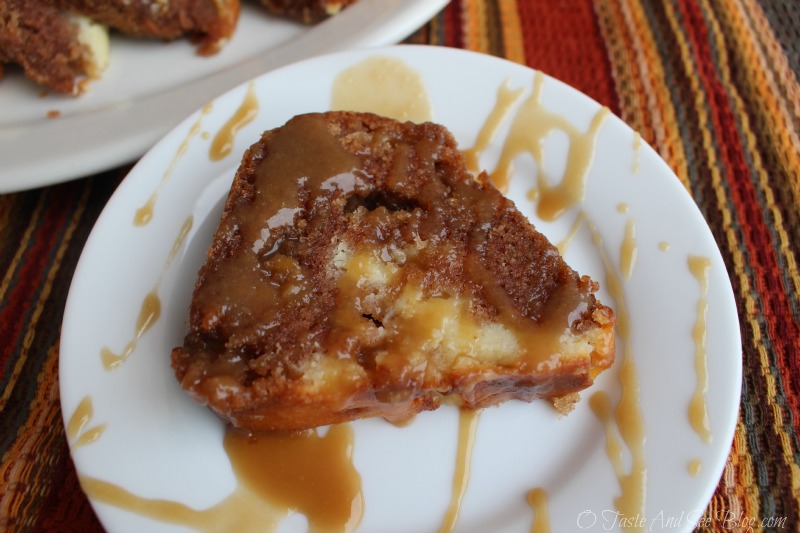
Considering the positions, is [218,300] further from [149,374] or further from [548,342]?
[548,342]

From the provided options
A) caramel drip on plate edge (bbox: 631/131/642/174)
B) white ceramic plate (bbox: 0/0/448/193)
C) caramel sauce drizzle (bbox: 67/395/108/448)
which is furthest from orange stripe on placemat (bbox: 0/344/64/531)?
caramel drip on plate edge (bbox: 631/131/642/174)

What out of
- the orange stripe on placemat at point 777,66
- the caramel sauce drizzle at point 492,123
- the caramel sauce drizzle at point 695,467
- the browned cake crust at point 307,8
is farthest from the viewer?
the browned cake crust at point 307,8

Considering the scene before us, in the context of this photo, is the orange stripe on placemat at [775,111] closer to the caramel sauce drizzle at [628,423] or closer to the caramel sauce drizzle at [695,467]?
the caramel sauce drizzle at [628,423]

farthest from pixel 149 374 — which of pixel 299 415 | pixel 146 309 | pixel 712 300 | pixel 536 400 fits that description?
pixel 712 300

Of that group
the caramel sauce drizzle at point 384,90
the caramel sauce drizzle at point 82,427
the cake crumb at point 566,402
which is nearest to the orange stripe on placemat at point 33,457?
the caramel sauce drizzle at point 82,427

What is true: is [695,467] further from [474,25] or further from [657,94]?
[474,25]

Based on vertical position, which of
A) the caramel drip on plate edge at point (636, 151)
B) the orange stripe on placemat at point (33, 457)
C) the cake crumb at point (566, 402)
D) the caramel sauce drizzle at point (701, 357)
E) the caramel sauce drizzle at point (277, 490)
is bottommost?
the orange stripe on placemat at point (33, 457)

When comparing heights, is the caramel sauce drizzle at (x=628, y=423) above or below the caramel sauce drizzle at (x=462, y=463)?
above
